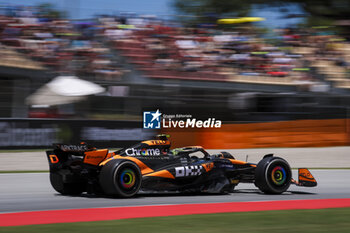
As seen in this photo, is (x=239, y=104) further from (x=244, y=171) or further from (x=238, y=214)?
(x=238, y=214)

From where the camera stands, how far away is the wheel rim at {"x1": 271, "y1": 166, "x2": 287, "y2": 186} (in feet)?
28.6

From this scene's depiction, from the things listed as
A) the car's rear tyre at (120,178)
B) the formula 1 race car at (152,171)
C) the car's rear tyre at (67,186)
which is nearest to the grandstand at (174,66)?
the car's rear tyre at (67,186)

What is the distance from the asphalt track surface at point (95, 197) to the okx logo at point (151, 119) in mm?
5249

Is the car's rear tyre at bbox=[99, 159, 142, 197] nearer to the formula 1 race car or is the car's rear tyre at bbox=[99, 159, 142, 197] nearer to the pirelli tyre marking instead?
the formula 1 race car

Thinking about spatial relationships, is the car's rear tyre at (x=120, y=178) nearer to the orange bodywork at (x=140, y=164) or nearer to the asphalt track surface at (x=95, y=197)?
the asphalt track surface at (x=95, y=197)

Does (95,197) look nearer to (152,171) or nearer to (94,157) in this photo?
(94,157)

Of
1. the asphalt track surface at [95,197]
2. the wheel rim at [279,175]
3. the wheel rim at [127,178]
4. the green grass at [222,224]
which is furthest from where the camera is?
the wheel rim at [279,175]

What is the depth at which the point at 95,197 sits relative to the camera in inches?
317

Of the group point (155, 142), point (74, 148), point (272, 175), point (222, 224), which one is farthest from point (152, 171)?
point (222, 224)

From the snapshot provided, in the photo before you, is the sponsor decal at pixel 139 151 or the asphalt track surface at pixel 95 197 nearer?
the asphalt track surface at pixel 95 197

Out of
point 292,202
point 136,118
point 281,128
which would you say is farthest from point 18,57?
point 292,202

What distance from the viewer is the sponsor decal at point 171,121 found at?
16.3 meters

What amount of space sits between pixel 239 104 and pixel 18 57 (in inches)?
291

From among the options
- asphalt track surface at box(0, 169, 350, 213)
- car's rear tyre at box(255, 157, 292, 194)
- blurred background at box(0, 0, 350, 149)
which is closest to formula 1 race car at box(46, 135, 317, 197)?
car's rear tyre at box(255, 157, 292, 194)
